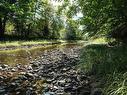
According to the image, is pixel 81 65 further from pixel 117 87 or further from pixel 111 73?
pixel 117 87

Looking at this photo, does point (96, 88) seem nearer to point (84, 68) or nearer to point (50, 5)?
point (84, 68)

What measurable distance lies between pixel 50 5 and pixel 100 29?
4413 centimetres

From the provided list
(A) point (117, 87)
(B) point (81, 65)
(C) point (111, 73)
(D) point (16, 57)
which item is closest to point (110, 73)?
(C) point (111, 73)

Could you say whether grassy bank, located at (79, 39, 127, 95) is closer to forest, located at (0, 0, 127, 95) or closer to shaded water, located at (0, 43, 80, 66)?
forest, located at (0, 0, 127, 95)

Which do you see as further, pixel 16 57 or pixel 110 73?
pixel 16 57

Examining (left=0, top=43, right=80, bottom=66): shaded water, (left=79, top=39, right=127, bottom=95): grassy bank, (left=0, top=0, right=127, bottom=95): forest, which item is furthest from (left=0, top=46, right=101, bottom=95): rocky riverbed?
(left=0, top=43, right=80, bottom=66): shaded water

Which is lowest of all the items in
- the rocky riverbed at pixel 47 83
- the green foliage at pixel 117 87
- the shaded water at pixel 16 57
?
the shaded water at pixel 16 57

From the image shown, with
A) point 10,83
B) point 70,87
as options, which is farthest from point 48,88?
point 10,83

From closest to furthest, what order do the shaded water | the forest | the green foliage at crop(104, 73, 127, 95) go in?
the green foliage at crop(104, 73, 127, 95), the forest, the shaded water

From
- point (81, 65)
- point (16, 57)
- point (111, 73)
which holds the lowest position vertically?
point (16, 57)

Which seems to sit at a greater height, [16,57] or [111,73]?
[111,73]

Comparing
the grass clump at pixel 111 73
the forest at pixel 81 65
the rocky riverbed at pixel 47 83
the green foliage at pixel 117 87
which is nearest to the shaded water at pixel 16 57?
Result: the forest at pixel 81 65

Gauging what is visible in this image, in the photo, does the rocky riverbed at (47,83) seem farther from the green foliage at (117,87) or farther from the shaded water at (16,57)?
the shaded water at (16,57)

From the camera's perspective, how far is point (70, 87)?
28.8ft
